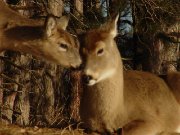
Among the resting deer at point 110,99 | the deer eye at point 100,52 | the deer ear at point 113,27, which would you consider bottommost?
the resting deer at point 110,99

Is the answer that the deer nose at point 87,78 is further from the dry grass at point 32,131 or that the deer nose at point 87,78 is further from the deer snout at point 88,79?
the dry grass at point 32,131

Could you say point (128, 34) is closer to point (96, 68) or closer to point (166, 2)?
point (166, 2)

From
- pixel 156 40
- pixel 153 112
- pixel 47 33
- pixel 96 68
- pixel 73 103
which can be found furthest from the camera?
pixel 156 40

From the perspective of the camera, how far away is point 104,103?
26.9ft

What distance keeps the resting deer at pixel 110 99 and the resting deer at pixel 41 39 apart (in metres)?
0.69

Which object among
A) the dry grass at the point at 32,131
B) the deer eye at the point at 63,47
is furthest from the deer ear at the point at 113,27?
the dry grass at the point at 32,131

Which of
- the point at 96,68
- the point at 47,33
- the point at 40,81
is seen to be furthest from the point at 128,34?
the point at 96,68

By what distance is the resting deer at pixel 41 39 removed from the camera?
9.09 meters

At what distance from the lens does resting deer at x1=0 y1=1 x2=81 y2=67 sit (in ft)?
29.8

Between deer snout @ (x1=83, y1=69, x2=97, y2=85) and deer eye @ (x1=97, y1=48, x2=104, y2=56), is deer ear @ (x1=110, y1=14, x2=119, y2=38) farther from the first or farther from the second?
deer snout @ (x1=83, y1=69, x2=97, y2=85)

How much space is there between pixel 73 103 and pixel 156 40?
3.04 meters

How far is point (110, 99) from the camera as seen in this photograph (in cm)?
820

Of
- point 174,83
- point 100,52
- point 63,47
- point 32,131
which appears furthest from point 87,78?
point 174,83

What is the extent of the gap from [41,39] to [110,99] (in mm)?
1792
